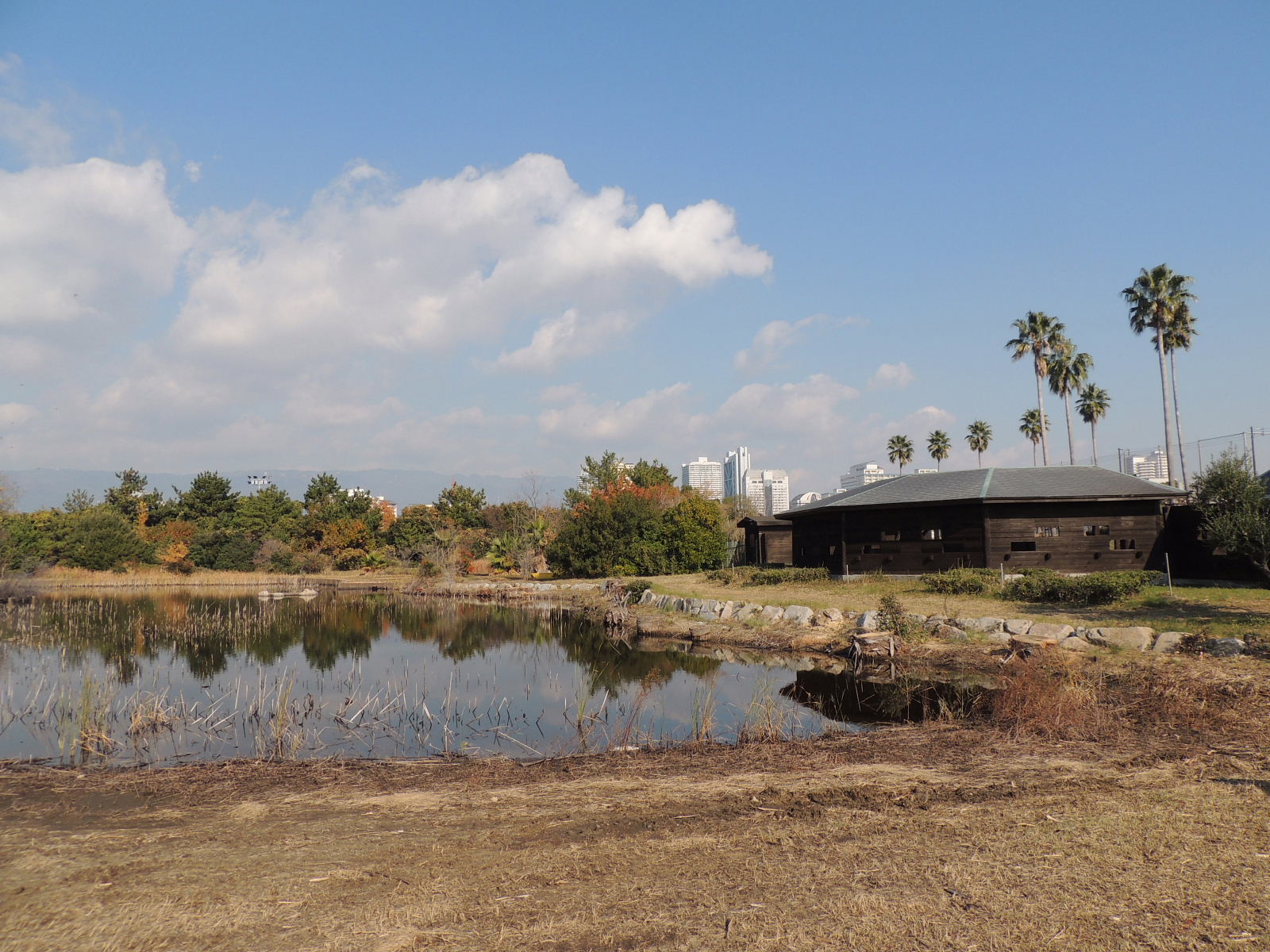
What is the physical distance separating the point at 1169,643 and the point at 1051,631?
2298 millimetres

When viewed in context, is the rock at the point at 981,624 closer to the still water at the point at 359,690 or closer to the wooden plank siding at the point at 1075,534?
the still water at the point at 359,690

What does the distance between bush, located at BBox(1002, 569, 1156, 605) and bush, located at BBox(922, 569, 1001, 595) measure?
1.32 metres

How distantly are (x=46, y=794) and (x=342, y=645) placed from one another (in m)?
13.7

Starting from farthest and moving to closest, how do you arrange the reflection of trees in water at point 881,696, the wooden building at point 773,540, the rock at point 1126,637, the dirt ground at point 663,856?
the wooden building at point 773,540, the rock at point 1126,637, the reflection of trees in water at point 881,696, the dirt ground at point 663,856

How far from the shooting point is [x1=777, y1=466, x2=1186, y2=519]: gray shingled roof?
26125mm

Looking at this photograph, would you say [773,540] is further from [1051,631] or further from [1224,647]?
[1224,647]

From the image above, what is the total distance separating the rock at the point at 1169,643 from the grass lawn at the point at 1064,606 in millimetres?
795

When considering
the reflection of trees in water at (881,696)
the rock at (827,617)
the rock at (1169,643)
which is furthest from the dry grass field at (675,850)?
the rock at (827,617)

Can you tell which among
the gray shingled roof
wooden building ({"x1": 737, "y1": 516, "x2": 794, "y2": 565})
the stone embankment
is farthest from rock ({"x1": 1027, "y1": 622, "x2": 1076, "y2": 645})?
wooden building ({"x1": 737, "y1": 516, "x2": 794, "y2": 565})

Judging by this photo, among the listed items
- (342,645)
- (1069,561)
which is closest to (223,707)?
(342,645)

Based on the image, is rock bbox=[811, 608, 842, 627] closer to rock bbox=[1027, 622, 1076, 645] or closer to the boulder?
the boulder

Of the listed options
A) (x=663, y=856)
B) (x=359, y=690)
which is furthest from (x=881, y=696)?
(x=359, y=690)

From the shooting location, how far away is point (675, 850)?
5672 mm

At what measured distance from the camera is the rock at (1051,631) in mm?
15673
